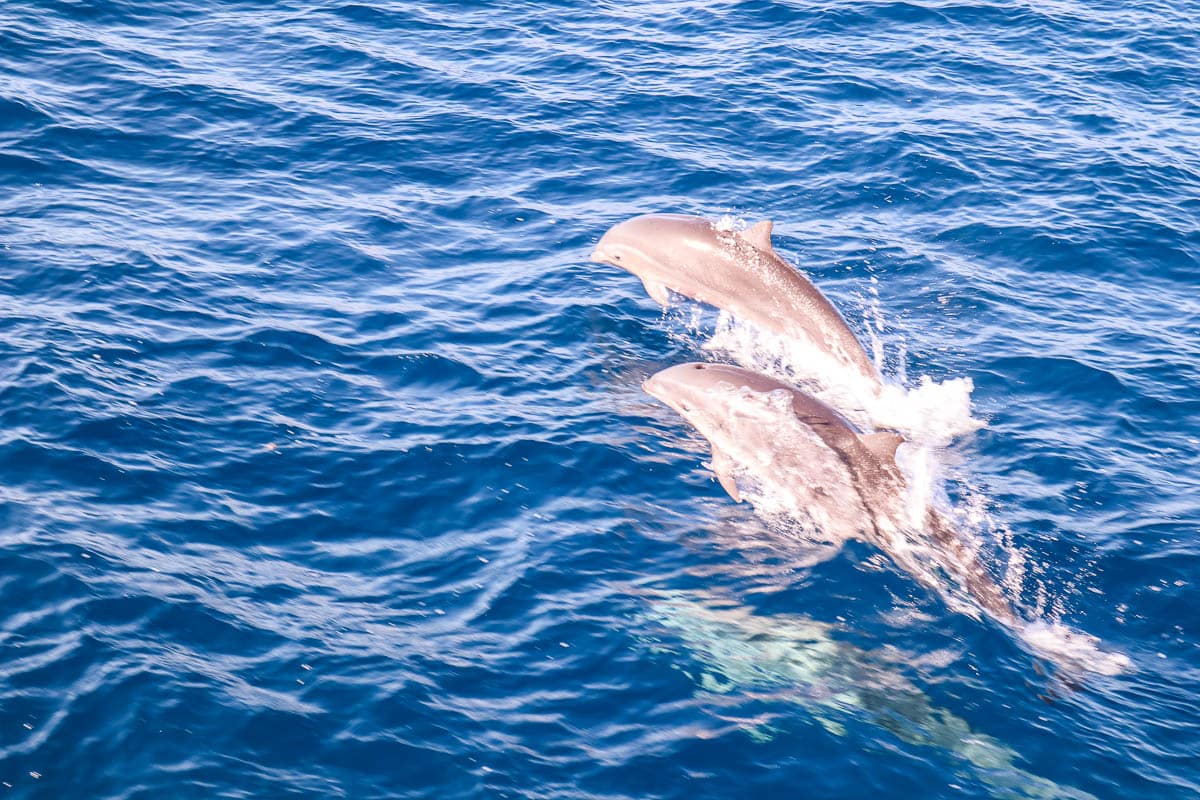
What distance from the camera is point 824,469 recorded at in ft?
54.6

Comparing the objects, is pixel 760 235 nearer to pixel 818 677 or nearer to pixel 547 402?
pixel 547 402

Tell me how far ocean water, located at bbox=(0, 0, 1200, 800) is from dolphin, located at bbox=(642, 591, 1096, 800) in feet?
0.18

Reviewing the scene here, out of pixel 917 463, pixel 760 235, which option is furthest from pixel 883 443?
pixel 760 235

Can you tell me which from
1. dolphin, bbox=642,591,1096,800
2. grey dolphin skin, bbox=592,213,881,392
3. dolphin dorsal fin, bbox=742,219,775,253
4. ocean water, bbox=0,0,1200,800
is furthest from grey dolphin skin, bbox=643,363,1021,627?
dolphin dorsal fin, bbox=742,219,775,253

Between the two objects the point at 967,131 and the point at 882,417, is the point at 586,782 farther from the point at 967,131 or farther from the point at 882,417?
the point at 967,131

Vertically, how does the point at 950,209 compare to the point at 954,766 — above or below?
above

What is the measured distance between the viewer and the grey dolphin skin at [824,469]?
16.1m

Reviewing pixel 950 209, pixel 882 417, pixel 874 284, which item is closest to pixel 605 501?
pixel 882 417

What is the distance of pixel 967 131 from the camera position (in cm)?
2817

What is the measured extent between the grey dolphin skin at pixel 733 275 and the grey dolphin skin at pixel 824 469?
249 centimetres

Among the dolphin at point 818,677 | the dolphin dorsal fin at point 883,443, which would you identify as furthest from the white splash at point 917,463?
the dolphin at point 818,677

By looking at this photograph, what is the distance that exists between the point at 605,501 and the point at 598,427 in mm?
1884

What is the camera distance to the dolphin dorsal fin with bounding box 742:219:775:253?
20297 millimetres

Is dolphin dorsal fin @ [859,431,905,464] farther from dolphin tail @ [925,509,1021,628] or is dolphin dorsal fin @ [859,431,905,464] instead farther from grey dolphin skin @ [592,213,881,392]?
grey dolphin skin @ [592,213,881,392]
